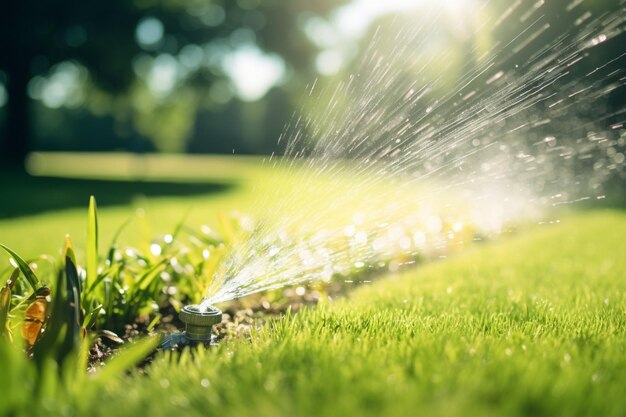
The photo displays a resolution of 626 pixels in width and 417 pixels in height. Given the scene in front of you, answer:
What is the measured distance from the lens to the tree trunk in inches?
784

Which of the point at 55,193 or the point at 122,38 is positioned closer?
the point at 55,193

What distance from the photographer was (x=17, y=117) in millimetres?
21031

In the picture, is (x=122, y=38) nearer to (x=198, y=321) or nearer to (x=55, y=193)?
(x=55, y=193)

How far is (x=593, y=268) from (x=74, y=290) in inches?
176

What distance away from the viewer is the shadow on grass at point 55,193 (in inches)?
395

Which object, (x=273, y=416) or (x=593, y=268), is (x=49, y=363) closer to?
(x=273, y=416)

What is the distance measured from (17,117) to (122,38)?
223 inches

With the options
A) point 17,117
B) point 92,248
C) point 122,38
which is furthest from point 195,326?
point 17,117

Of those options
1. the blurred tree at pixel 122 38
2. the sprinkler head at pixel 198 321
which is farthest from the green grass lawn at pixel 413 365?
the blurred tree at pixel 122 38

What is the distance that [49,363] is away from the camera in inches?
58.1

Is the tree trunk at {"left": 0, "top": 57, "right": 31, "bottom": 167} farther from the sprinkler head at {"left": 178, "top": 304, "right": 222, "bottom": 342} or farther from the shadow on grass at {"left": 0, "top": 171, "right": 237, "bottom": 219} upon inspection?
the sprinkler head at {"left": 178, "top": 304, "right": 222, "bottom": 342}

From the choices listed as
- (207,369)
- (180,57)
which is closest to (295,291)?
(207,369)

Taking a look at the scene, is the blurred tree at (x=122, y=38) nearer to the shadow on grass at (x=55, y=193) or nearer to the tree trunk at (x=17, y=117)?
the tree trunk at (x=17, y=117)

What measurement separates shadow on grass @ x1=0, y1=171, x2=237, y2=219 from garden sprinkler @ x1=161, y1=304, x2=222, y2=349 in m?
7.28
